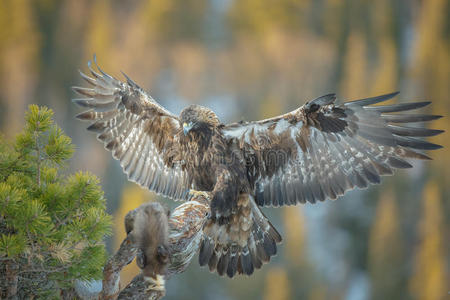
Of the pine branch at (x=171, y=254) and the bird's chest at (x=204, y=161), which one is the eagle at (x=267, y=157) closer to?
the bird's chest at (x=204, y=161)

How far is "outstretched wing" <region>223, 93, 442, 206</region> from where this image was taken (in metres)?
2.17

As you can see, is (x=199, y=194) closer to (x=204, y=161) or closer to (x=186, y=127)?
(x=204, y=161)

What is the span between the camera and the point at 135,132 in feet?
8.83

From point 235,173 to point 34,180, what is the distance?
109 centimetres

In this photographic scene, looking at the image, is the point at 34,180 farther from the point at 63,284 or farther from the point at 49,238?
the point at 63,284

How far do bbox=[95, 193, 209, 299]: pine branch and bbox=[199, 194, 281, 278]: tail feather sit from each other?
9.7 inches

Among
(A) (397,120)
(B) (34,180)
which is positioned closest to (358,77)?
(A) (397,120)

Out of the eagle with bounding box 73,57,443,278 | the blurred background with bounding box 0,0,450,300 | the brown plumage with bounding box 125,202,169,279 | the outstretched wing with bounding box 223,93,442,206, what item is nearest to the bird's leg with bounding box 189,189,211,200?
the eagle with bounding box 73,57,443,278

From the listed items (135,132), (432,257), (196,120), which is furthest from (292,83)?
(196,120)

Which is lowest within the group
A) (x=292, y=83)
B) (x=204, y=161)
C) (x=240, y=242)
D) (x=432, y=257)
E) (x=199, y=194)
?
(x=240, y=242)

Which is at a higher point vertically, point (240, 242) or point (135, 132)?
point (135, 132)

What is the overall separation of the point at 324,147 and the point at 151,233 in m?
1.29

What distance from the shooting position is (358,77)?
4.84m

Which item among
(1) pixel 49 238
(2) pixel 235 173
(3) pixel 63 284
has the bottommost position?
(3) pixel 63 284
